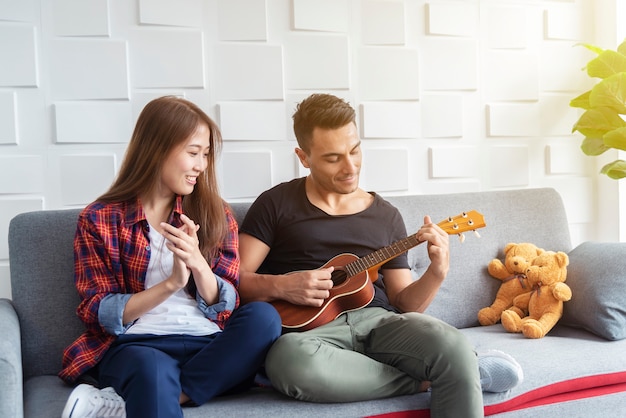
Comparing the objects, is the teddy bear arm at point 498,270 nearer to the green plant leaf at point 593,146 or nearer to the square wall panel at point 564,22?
the green plant leaf at point 593,146

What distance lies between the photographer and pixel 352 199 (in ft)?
7.94

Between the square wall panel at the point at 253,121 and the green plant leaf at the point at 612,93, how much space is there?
1196mm

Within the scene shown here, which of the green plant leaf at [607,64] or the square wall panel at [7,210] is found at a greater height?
the green plant leaf at [607,64]

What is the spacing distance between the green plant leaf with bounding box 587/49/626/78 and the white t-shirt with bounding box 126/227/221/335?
1.82m

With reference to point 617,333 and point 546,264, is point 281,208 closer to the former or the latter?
point 546,264

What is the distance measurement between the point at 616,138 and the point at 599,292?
2.34 feet

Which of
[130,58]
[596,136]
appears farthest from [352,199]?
[596,136]

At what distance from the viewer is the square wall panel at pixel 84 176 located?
250 centimetres

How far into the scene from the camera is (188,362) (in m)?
1.86

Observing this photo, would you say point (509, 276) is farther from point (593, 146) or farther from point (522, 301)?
point (593, 146)

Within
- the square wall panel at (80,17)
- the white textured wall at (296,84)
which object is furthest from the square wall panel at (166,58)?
the square wall panel at (80,17)

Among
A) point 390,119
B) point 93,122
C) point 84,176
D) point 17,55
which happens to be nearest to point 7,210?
point 84,176

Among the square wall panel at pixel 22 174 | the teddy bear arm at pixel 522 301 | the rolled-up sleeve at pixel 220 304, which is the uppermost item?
the square wall panel at pixel 22 174

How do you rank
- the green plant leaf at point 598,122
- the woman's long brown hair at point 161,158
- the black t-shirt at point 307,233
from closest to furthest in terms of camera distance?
1. the woman's long brown hair at point 161,158
2. the black t-shirt at point 307,233
3. the green plant leaf at point 598,122
